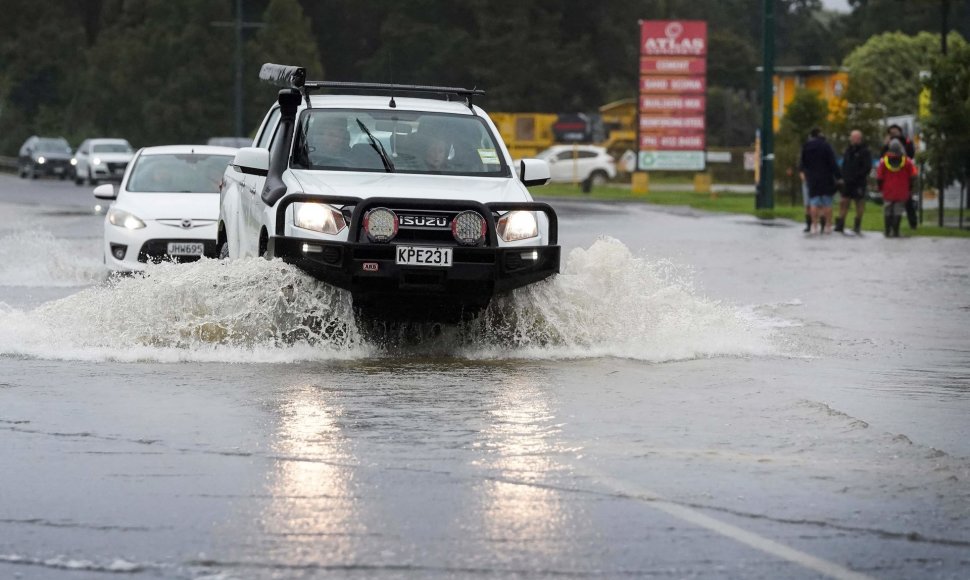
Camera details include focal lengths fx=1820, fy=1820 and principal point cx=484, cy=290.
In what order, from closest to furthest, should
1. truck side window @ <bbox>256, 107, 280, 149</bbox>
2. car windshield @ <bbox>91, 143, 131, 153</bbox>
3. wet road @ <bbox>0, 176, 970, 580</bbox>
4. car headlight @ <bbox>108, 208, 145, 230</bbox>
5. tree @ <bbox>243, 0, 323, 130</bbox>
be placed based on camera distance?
wet road @ <bbox>0, 176, 970, 580</bbox>, truck side window @ <bbox>256, 107, 280, 149</bbox>, car headlight @ <bbox>108, 208, 145, 230</bbox>, car windshield @ <bbox>91, 143, 131, 153</bbox>, tree @ <bbox>243, 0, 323, 130</bbox>

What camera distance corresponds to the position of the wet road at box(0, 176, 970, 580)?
607cm

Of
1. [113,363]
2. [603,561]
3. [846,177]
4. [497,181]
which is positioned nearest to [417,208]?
[497,181]

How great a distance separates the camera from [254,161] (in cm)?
1245

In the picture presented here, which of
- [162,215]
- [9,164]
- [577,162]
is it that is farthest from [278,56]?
[162,215]

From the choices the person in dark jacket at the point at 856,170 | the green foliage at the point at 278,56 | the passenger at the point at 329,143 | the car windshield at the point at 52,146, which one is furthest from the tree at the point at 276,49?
the passenger at the point at 329,143

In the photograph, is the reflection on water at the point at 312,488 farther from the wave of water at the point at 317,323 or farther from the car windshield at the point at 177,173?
the car windshield at the point at 177,173

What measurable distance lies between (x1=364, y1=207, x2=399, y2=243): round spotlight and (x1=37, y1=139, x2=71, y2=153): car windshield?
6103 cm

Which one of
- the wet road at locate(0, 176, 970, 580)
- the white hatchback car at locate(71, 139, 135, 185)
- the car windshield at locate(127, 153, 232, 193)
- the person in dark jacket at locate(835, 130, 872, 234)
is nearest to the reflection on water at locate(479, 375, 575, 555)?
the wet road at locate(0, 176, 970, 580)

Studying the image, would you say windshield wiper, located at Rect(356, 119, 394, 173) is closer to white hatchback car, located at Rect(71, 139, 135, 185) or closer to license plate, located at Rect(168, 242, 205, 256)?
license plate, located at Rect(168, 242, 205, 256)

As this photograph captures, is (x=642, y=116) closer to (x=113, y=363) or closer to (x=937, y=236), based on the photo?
(x=937, y=236)

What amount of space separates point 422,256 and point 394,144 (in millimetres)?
1613

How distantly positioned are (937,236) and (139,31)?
224 feet

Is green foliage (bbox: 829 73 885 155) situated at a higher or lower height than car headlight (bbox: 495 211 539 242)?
higher

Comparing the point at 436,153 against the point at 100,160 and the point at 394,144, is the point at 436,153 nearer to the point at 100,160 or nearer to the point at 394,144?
the point at 394,144
